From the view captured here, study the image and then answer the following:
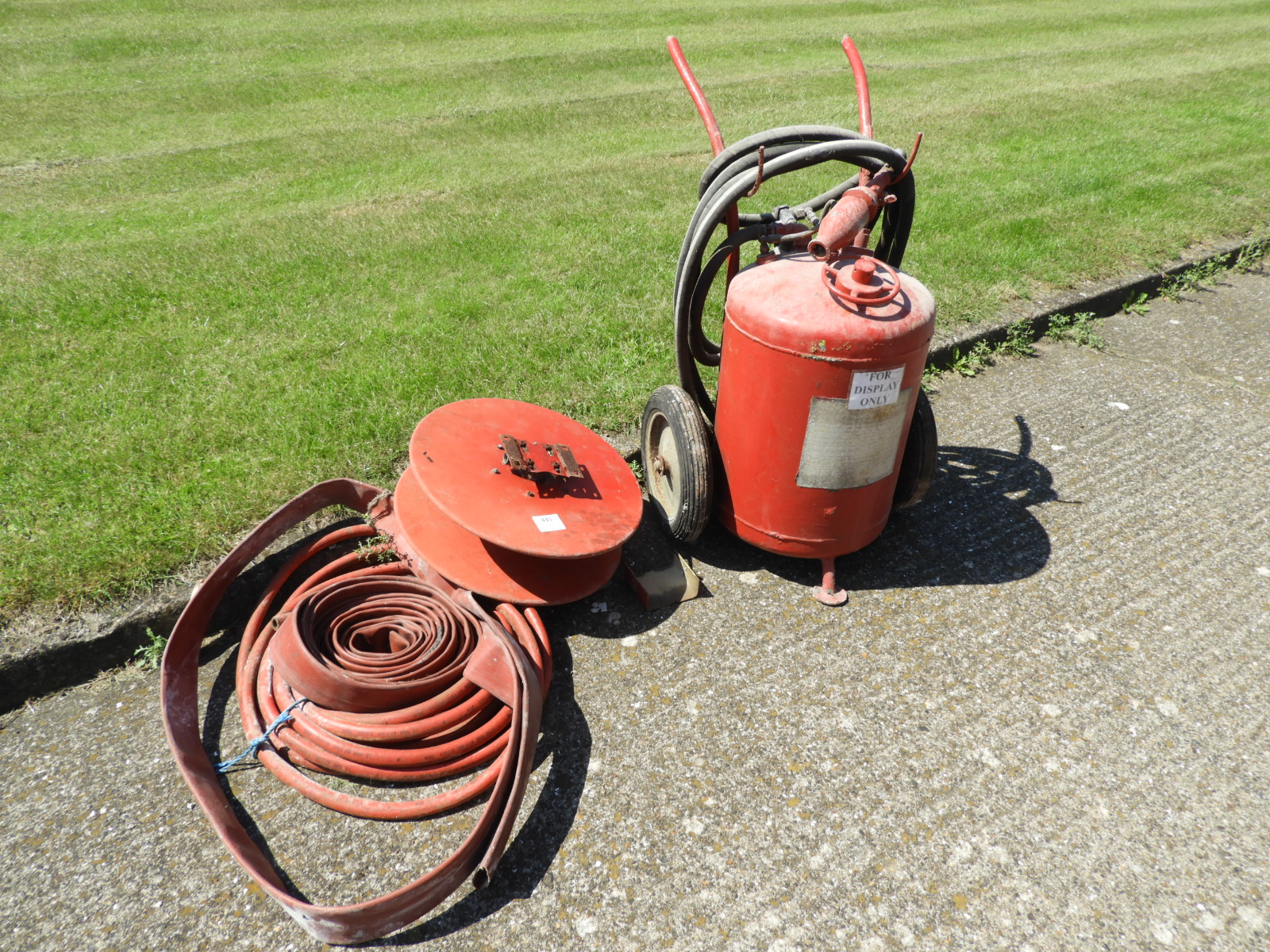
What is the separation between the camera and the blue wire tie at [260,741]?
2.35 meters

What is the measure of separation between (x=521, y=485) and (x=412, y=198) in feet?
14.0

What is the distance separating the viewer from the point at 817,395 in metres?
2.60

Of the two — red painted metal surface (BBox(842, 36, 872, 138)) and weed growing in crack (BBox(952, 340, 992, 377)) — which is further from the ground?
red painted metal surface (BBox(842, 36, 872, 138))

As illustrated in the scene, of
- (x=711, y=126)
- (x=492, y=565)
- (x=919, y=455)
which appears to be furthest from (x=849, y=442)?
(x=711, y=126)

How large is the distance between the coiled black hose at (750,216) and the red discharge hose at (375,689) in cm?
126

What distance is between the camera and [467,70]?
9500 millimetres

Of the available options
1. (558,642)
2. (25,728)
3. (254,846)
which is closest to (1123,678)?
(558,642)

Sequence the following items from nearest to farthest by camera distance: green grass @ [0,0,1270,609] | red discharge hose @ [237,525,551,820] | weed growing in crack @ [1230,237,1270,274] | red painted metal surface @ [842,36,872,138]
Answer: red discharge hose @ [237,525,551,820] → red painted metal surface @ [842,36,872,138] → green grass @ [0,0,1270,609] → weed growing in crack @ [1230,237,1270,274]

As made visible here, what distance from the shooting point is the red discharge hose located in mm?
2320

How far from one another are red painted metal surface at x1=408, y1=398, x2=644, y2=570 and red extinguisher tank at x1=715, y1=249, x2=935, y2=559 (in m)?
0.48

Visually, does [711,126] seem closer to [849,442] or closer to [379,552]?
[849,442]

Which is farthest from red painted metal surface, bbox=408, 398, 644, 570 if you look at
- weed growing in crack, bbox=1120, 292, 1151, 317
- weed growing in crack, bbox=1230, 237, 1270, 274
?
weed growing in crack, bbox=1230, 237, 1270, 274

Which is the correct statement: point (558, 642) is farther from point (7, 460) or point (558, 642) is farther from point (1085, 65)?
point (1085, 65)

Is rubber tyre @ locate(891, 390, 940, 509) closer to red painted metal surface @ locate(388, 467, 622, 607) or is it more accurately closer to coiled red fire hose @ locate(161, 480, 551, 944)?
red painted metal surface @ locate(388, 467, 622, 607)
